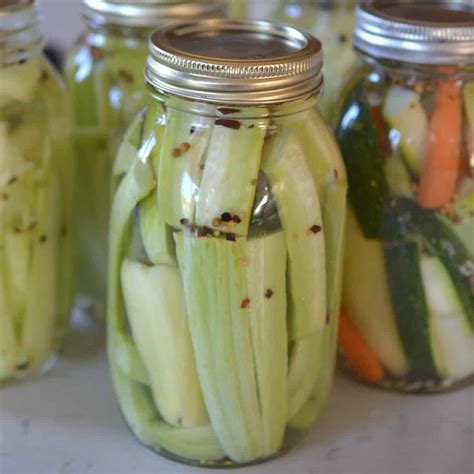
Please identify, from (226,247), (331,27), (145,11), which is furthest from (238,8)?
(226,247)

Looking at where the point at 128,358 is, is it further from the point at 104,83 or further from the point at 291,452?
the point at 104,83

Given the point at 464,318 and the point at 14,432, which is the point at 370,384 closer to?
the point at 464,318

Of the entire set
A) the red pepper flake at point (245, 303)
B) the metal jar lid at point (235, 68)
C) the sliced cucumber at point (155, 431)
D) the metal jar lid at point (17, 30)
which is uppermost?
the metal jar lid at point (235, 68)

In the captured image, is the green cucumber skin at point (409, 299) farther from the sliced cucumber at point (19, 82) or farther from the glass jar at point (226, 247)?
the sliced cucumber at point (19, 82)

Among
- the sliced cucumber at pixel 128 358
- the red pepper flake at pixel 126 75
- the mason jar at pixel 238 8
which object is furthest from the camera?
the mason jar at pixel 238 8

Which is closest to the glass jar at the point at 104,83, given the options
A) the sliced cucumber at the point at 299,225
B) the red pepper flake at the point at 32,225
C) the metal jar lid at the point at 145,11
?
the metal jar lid at the point at 145,11

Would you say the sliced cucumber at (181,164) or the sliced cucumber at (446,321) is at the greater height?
the sliced cucumber at (181,164)

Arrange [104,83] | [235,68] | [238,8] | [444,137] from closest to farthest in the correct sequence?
[235,68] → [444,137] → [104,83] → [238,8]
